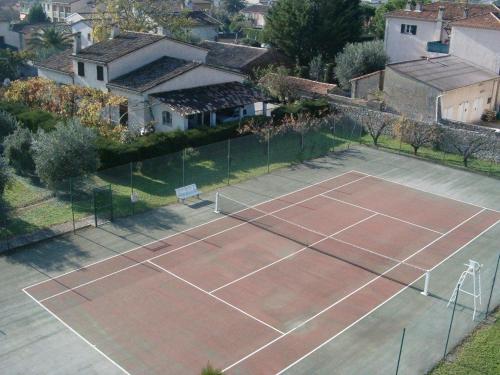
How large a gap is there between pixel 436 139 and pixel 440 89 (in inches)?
177

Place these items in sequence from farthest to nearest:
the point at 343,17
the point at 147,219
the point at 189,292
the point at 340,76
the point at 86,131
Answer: the point at 343,17
the point at 340,76
the point at 86,131
the point at 147,219
the point at 189,292

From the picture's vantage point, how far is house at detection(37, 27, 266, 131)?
37000 mm

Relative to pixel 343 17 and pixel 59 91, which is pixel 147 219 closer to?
pixel 59 91

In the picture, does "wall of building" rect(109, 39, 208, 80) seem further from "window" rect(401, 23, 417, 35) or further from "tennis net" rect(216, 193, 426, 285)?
"window" rect(401, 23, 417, 35)

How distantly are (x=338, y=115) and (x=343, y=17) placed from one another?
54.7 ft

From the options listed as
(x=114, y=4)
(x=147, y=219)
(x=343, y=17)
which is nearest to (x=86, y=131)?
(x=147, y=219)

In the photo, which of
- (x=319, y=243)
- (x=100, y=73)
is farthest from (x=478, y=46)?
(x=319, y=243)

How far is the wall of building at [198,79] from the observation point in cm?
3756

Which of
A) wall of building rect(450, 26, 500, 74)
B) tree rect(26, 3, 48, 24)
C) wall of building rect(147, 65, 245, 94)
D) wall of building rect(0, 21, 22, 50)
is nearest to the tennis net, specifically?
wall of building rect(147, 65, 245, 94)

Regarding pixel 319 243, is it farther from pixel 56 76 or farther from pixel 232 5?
pixel 232 5

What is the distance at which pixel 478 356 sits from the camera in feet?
57.9

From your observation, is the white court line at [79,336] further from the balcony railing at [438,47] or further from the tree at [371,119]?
the balcony railing at [438,47]

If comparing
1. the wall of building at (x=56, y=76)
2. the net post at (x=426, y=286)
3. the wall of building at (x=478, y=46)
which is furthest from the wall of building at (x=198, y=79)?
the net post at (x=426, y=286)

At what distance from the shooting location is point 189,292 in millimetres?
20641
